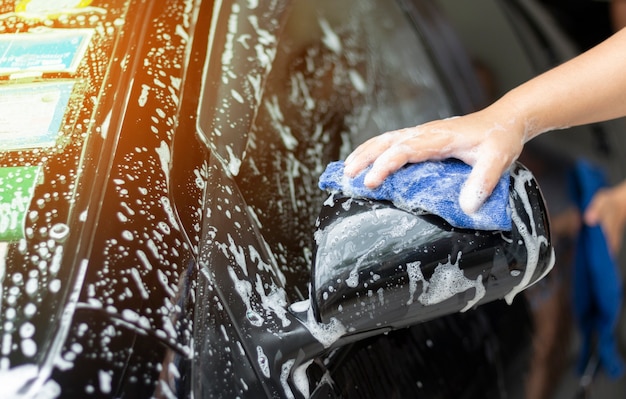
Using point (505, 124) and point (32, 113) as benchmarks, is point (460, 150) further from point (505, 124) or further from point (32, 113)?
point (32, 113)

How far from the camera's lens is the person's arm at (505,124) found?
3.31ft

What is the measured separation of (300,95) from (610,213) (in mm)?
1207

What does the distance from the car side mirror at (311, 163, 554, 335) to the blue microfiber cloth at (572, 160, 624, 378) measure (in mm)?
1042

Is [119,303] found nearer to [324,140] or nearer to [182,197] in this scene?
[182,197]

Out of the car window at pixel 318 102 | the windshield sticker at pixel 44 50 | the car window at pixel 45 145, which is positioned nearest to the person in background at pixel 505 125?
the car window at pixel 318 102

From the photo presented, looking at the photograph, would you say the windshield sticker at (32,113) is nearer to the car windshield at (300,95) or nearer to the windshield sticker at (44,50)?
the windshield sticker at (44,50)

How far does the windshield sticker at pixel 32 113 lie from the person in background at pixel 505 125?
0.46m

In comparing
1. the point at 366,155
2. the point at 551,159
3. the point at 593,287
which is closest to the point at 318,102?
the point at 366,155

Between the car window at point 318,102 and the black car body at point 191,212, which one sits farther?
the car window at point 318,102

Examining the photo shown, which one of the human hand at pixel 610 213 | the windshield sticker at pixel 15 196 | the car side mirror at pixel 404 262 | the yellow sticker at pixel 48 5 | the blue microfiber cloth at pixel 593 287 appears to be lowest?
the blue microfiber cloth at pixel 593 287

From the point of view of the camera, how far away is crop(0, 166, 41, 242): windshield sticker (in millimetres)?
968

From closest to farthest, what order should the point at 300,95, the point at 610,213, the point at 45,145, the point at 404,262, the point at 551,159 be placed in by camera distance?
1. the point at 404,262
2. the point at 45,145
3. the point at 300,95
4. the point at 551,159
5. the point at 610,213

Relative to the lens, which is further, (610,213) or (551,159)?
(610,213)

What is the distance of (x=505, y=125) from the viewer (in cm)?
109
